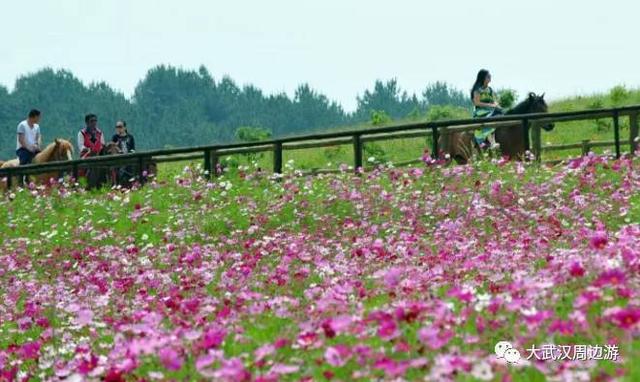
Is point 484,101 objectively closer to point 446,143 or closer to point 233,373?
point 446,143

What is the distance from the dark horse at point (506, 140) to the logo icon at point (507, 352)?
667 inches

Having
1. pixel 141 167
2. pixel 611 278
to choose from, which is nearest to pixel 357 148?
pixel 141 167

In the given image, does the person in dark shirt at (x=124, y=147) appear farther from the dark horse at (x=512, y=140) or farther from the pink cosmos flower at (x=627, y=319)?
the pink cosmos flower at (x=627, y=319)

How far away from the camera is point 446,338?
20.5 feet

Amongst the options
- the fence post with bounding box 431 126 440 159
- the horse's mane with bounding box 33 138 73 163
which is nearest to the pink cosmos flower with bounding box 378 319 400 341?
the fence post with bounding box 431 126 440 159

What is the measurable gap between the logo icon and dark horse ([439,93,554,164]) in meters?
16.9

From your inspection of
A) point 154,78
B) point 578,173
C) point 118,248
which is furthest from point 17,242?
point 154,78

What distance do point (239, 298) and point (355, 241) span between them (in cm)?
601

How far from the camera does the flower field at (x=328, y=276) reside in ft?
21.6

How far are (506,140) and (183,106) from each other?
15570 centimetres

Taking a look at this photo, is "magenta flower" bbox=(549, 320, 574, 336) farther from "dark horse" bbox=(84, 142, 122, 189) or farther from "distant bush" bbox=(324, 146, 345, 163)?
"distant bush" bbox=(324, 146, 345, 163)

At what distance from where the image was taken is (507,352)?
649cm

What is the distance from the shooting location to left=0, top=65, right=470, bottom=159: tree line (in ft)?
534

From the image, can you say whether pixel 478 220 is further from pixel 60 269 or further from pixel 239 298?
pixel 239 298
